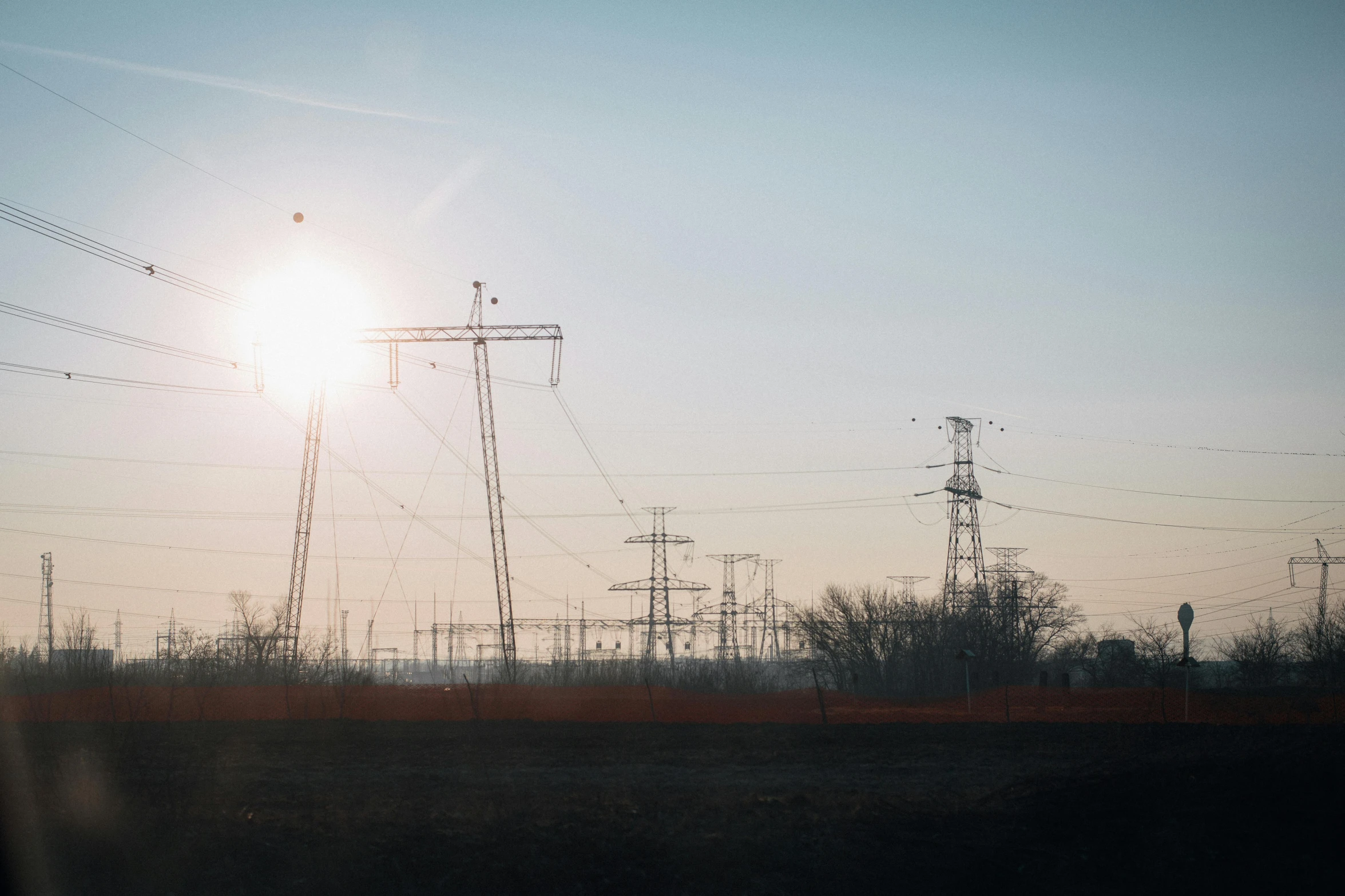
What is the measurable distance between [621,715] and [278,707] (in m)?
14.8

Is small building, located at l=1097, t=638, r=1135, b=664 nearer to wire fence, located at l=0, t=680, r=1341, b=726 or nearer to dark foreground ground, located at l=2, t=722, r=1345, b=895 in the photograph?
wire fence, located at l=0, t=680, r=1341, b=726

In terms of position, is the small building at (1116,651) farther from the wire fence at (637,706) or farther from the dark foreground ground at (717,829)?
the dark foreground ground at (717,829)

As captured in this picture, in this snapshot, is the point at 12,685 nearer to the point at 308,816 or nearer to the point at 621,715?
the point at 621,715

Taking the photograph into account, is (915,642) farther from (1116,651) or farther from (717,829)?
(717,829)

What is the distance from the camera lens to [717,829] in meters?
16.1

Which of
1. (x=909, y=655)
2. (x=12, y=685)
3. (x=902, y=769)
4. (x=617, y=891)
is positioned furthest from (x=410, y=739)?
(x=909, y=655)

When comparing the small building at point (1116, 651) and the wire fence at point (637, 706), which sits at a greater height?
the wire fence at point (637, 706)

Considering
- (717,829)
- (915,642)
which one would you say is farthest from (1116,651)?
(717,829)

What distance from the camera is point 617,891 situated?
13.4 m

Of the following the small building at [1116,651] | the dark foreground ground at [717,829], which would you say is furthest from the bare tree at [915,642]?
the dark foreground ground at [717,829]

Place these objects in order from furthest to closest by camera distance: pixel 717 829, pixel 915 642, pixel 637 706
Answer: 1. pixel 915 642
2. pixel 637 706
3. pixel 717 829

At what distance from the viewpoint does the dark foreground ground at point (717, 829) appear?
13.0m

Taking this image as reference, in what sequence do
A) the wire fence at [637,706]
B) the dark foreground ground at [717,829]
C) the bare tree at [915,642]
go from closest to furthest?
the dark foreground ground at [717,829] < the wire fence at [637,706] < the bare tree at [915,642]

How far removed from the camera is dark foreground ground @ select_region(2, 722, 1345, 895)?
13016 mm
